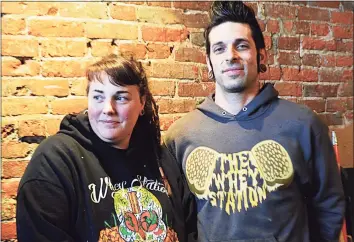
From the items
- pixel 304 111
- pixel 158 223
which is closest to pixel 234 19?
pixel 304 111

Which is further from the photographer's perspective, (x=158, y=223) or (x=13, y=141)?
(x=13, y=141)

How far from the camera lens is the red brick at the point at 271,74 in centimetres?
215

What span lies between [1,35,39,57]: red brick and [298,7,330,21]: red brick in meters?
1.38

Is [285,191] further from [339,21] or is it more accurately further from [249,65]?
[339,21]

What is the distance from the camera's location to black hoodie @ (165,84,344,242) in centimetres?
148

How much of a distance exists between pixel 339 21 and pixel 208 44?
1049mm

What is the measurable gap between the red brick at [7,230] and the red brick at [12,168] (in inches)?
7.3

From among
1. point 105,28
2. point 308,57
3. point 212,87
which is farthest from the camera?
point 308,57

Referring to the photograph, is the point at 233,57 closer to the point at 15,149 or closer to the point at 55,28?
the point at 55,28

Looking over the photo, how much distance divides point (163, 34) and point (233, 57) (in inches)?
19.5

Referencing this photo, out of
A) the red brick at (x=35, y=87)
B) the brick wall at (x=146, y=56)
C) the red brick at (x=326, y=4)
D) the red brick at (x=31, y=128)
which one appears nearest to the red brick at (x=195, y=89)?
the brick wall at (x=146, y=56)

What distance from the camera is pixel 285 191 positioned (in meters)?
1.49

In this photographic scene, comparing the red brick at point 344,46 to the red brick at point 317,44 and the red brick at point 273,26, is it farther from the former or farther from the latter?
the red brick at point 273,26

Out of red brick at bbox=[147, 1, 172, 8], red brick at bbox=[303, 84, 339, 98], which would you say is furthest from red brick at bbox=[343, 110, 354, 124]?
red brick at bbox=[147, 1, 172, 8]
